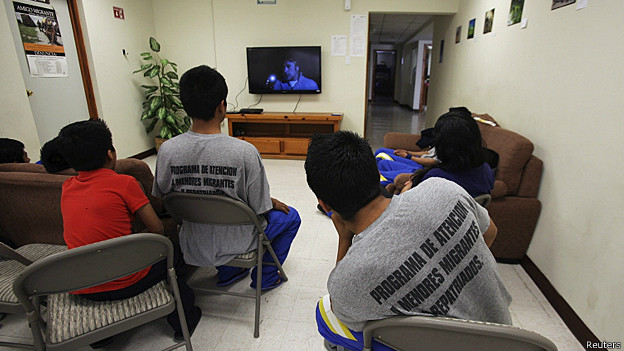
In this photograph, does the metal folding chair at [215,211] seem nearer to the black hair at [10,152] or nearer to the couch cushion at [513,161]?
the black hair at [10,152]

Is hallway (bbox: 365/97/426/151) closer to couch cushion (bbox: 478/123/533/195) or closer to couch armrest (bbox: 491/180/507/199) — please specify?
couch cushion (bbox: 478/123/533/195)

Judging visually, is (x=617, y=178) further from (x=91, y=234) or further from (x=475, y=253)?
(x=91, y=234)

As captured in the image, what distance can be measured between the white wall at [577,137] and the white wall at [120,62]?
15.3 ft

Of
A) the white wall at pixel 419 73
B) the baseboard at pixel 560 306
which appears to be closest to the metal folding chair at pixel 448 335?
the baseboard at pixel 560 306

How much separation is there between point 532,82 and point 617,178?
3.75ft

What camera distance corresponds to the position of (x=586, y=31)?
1766 mm

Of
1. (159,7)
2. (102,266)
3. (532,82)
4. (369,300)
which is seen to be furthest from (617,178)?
(159,7)

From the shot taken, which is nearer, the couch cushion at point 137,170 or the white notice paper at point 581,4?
the couch cushion at point 137,170

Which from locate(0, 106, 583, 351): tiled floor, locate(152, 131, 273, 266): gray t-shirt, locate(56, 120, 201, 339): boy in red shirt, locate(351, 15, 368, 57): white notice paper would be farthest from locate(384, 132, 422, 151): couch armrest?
locate(56, 120, 201, 339): boy in red shirt

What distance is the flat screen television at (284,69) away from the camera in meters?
4.82

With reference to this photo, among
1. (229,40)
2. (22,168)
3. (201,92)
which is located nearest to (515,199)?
(201,92)

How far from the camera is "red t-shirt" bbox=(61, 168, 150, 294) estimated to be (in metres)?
1.21

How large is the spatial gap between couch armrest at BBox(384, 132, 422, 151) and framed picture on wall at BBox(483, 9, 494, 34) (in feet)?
4.28

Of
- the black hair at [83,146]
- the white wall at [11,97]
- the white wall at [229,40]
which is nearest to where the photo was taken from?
the black hair at [83,146]
